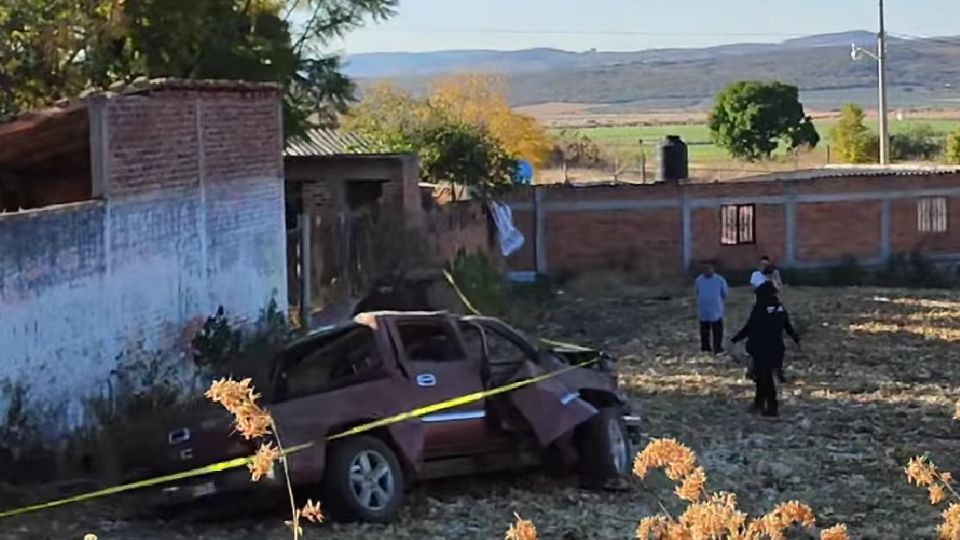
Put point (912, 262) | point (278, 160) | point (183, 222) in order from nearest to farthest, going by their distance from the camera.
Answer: point (183, 222) → point (278, 160) → point (912, 262)

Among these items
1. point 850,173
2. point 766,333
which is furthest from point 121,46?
point 850,173

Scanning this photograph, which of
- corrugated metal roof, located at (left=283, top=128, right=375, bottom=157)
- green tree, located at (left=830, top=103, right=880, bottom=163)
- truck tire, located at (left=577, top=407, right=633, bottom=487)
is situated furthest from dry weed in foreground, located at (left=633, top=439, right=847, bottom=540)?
green tree, located at (left=830, top=103, right=880, bottom=163)

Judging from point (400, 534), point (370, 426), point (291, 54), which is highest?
point (291, 54)

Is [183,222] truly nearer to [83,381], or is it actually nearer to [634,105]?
[83,381]

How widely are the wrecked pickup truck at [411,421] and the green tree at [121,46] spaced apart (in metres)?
8.09

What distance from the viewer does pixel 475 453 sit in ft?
41.1

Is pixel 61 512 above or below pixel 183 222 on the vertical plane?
below

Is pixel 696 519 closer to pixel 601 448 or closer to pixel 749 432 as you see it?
pixel 601 448

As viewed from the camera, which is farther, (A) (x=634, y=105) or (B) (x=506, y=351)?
(A) (x=634, y=105)

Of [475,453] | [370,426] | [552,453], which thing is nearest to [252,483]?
[370,426]

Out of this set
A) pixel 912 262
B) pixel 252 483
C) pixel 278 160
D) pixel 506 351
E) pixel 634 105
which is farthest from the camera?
pixel 634 105

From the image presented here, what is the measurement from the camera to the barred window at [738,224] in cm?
3727

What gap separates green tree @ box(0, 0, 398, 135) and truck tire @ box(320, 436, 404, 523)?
351 inches

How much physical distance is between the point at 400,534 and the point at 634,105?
17619 centimetres
